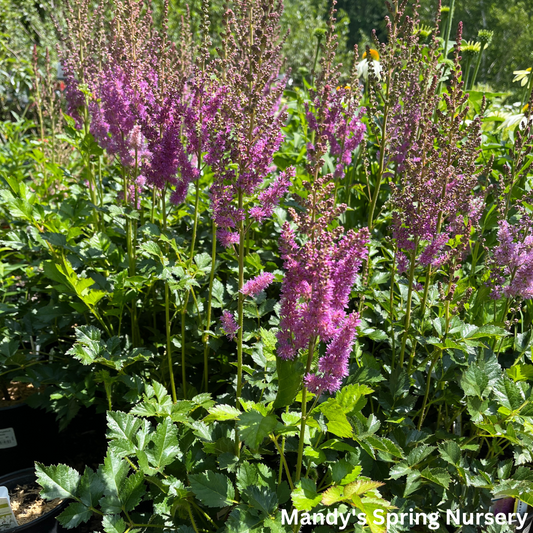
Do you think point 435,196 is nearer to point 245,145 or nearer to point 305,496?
point 245,145

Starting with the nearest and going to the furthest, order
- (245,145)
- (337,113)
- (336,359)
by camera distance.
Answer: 1. (336,359)
2. (245,145)
3. (337,113)

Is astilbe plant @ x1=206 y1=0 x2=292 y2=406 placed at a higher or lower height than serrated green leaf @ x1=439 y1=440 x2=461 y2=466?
higher

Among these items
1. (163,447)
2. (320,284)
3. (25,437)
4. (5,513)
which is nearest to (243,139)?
(320,284)

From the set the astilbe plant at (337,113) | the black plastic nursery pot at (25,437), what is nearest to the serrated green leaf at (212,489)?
the black plastic nursery pot at (25,437)

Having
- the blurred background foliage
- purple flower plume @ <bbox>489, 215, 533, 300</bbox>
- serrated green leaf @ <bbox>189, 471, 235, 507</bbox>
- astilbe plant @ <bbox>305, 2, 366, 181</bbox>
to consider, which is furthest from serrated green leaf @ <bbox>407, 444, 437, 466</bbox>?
the blurred background foliage

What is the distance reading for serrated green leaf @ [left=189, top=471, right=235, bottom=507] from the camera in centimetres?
147

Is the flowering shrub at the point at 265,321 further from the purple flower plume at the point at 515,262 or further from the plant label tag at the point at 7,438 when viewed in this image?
the plant label tag at the point at 7,438

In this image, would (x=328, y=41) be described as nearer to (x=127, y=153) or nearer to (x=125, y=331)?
(x=127, y=153)

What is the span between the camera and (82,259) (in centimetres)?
237

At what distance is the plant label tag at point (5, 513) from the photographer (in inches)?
70.9

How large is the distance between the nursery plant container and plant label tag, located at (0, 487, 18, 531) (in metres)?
0.68

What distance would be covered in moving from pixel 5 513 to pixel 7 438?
0.76 m

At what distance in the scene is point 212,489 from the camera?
1503 mm

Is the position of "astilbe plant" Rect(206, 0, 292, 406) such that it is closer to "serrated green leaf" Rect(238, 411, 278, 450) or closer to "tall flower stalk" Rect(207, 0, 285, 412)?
"tall flower stalk" Rect(207, 0, 285, 412)
